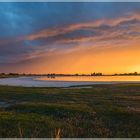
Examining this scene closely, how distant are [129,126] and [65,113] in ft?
20.8

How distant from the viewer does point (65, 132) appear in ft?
51.0

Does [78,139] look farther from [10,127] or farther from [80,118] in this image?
[80,118]

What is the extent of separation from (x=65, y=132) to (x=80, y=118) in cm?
475

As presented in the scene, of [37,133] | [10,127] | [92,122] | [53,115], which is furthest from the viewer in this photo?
[53,115]

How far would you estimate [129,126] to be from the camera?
17.5 metres

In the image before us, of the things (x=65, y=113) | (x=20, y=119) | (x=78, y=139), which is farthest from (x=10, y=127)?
(x=65, y=113)

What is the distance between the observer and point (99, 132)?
616 inches

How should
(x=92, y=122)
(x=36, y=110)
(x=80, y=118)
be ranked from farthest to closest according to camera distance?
(x=36, y=110) → (x=80, y=118) → (x=92, y=122)

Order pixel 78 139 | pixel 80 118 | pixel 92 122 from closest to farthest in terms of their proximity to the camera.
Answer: pixel 78 139 < pixel 92 122 < pixel 80 118

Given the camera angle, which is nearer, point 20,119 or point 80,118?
point 20,119

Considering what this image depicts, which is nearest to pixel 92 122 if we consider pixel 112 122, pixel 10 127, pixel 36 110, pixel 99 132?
pixel 112 122

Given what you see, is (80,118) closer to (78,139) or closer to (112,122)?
(112,122)

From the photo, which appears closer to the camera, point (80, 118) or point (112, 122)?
point (112, 122)

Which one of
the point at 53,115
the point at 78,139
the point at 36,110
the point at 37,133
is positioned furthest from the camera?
the point at 36,110
